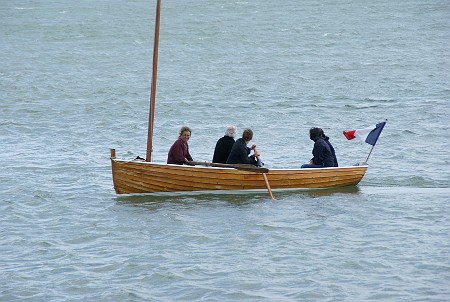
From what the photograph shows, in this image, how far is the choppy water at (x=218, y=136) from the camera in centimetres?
1462

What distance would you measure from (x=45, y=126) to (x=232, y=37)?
2197 cm

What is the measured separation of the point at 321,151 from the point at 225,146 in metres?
1.96

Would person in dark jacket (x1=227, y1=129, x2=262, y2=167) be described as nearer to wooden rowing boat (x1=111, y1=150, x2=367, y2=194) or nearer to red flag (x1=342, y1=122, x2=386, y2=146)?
wooden rowing boat (x1=111, y1=150, x2=367, y2=194)

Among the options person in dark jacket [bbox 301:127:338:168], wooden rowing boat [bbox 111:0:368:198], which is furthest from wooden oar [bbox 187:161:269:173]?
person in dark jacket [bbox 301:127:338:168]

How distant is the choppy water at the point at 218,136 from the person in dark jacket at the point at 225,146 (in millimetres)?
866

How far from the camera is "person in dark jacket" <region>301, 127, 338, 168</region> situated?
763 inches

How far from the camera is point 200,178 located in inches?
747

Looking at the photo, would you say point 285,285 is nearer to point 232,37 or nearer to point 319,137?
point 319,137

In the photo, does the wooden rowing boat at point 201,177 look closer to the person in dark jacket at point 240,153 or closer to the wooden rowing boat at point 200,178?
the wooden rowing boat at point 200,178

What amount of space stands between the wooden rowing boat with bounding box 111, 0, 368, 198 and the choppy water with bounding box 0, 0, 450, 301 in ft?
0.91

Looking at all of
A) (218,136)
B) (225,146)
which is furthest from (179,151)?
(218,136)

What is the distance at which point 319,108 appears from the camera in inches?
1334

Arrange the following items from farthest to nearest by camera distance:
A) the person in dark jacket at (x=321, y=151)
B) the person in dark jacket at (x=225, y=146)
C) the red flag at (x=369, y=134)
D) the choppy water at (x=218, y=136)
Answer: the red flag at (x=369, y=134)
the person in dark jacket at (x=321, y=151)
the person in dark jacket at (x=225, y=146)
the choppy water at (x=218, y=136)

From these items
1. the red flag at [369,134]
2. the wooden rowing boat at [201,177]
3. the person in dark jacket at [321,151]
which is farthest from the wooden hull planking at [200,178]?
the red flag at [369,134]
